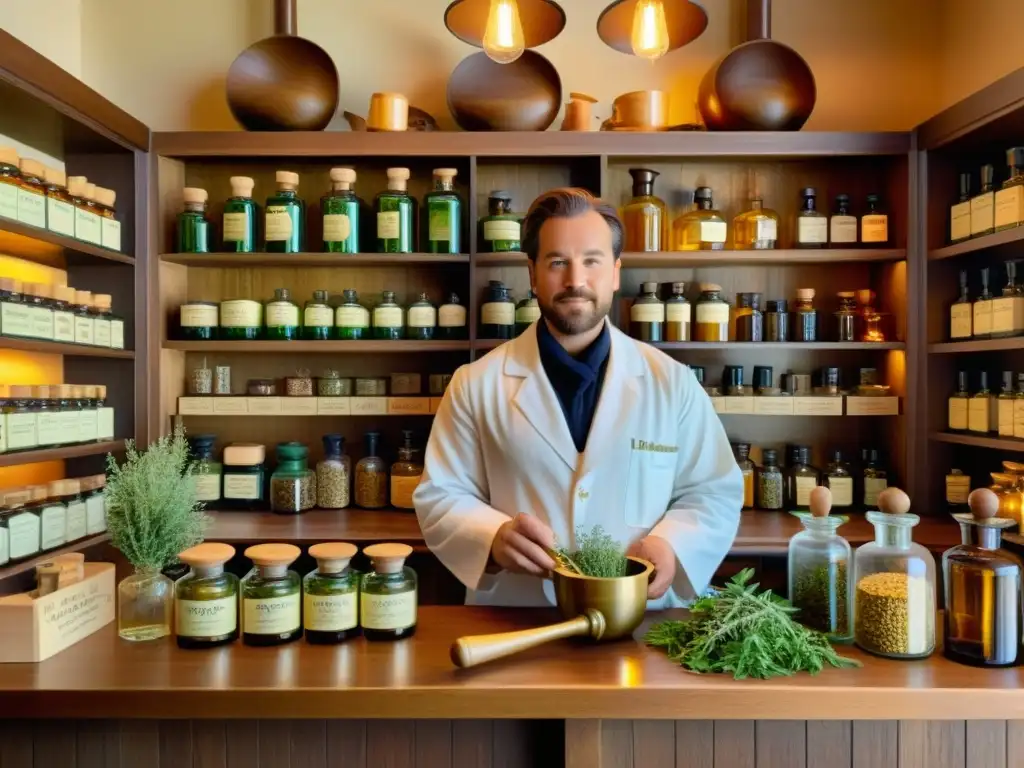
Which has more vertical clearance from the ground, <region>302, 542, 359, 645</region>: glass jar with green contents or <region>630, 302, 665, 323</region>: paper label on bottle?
<region>630, 302, 665, 323</region>: paper label on bottle

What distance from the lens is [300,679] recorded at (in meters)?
0.89

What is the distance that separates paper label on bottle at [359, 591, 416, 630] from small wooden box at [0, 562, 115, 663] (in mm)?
387

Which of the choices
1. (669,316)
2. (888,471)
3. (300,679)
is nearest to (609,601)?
(300,679)

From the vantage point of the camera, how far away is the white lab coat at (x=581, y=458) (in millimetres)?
1378

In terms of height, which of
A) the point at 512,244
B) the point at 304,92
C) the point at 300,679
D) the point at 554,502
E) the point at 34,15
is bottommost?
the point at 300,679

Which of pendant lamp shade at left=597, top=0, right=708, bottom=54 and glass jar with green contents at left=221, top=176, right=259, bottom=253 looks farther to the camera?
glass jar with green contents at left=221, top=176, right=259, bottom=253

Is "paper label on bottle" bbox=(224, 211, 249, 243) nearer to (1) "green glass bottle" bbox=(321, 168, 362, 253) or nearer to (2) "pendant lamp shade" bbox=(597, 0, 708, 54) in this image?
(1) "green glass bottle" bbox=(321, 168, 362, 253)

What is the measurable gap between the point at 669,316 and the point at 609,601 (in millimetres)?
1319

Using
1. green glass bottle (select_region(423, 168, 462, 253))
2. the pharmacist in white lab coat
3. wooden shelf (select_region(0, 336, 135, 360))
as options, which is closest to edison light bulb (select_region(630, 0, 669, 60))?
the pharmacist in white lab coat

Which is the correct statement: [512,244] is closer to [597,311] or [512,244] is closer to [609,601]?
[597,311]

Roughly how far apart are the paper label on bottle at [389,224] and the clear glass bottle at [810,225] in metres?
1.14

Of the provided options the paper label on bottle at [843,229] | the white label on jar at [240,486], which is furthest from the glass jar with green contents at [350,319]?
the paper label on bottle at [843,229]

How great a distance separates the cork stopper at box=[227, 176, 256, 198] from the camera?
2109 mm

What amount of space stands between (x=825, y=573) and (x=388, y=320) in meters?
1.46
